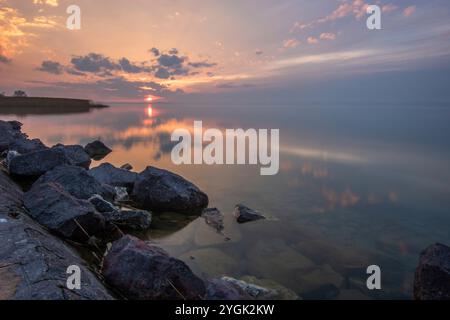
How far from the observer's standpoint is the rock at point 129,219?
36.1 feet

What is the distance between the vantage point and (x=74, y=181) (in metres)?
12.7

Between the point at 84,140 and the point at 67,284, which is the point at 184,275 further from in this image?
the point at 84,140

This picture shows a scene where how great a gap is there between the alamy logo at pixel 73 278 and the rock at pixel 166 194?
22.7 feet

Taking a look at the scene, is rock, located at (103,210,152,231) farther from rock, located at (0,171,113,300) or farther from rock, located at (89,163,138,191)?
rock, located at (89,163,138,191)

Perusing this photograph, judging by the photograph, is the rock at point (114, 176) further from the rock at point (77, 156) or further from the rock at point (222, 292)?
the rock at point (222, 292)

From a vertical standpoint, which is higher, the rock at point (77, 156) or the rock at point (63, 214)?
the rock at point (77, 156)

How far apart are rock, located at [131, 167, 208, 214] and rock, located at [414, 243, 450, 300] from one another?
840 centimetres

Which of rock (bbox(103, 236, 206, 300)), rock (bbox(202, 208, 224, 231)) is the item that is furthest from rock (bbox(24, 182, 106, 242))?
rock (bbox(202, 208, 224, 231))

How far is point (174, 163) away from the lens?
26297mm

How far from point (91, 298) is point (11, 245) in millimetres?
2377

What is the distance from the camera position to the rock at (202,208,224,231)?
1235 cm

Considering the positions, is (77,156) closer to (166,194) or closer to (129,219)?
Result: (166,194)

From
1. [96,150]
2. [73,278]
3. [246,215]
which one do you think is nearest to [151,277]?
[73,278]

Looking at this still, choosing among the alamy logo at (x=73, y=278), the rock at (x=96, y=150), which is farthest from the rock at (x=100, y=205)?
the rock at (x=96, y=150)
